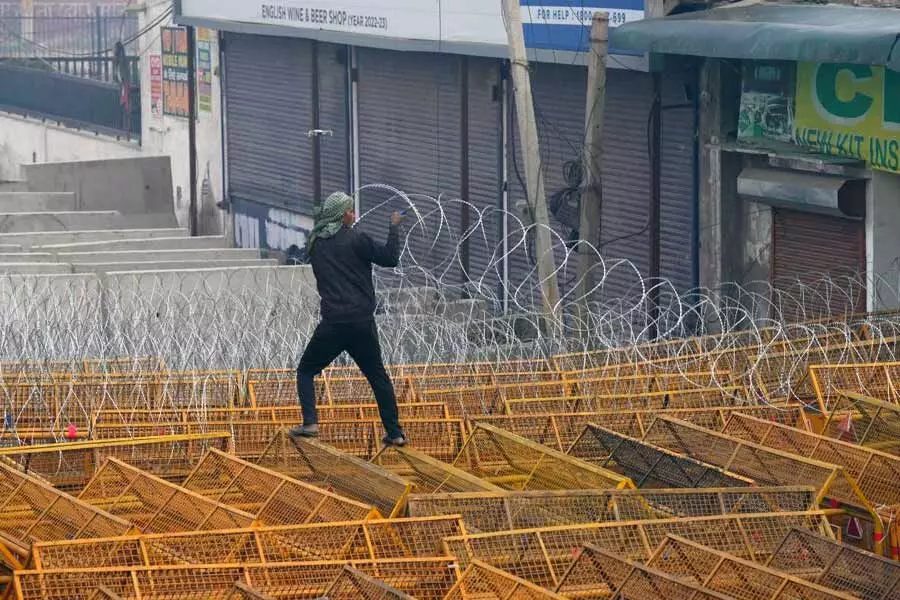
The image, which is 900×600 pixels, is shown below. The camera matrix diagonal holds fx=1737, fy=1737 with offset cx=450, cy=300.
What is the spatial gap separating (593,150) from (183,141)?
51.3ft

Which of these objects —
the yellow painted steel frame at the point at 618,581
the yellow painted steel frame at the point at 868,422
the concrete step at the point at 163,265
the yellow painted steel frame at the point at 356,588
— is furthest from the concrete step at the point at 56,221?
the yellow painted steel frame at the point at 618,581

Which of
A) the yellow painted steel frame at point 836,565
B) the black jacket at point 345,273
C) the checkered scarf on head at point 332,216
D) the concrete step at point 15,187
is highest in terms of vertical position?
the checkered scarf on head at point 332,216

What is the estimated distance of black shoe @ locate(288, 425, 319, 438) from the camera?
31.3 feet

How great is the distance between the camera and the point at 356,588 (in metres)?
7.43

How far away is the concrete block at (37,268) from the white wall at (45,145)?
44.8 feet

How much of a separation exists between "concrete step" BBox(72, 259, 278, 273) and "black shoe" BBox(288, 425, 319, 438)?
293 inches

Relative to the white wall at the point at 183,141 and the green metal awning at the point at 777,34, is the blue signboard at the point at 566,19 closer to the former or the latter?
the green metal awning at the point at 777,34

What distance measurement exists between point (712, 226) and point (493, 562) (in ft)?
30.1

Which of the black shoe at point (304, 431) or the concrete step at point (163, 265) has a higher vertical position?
A: the black shoe at point (304, 431)

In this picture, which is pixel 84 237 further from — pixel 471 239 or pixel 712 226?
pixel 712 226

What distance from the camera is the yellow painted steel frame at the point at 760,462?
870 cm

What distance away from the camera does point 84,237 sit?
64.8 ft

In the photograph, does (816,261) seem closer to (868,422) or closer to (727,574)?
→ (868,422)

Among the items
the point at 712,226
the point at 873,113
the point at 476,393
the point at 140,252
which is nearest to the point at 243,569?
the point at 476,393
